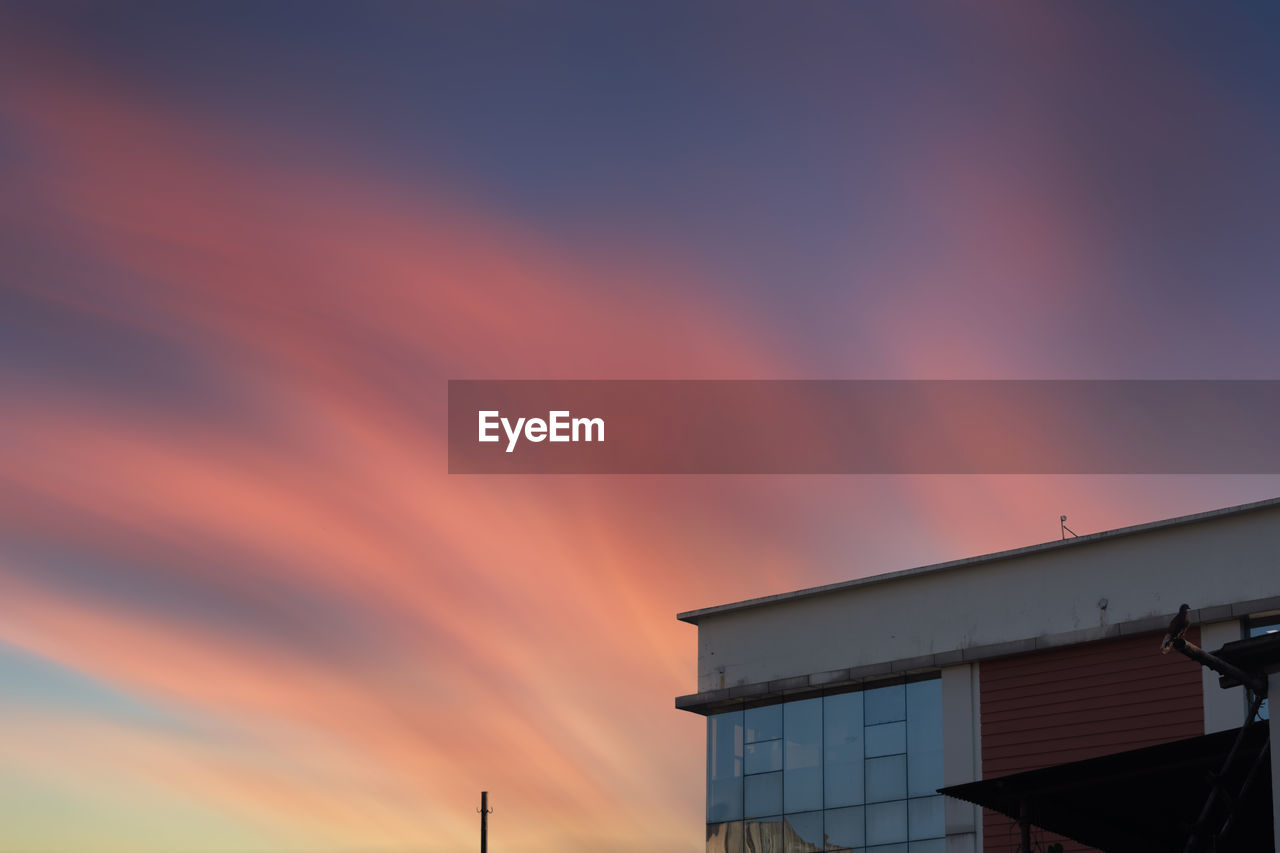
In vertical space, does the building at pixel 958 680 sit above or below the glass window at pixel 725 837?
above

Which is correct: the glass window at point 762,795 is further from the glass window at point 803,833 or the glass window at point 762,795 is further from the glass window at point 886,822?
the glass window at point 886,822

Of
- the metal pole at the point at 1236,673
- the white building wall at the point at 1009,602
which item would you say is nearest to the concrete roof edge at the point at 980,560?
the white building wall at the point at 1009,602

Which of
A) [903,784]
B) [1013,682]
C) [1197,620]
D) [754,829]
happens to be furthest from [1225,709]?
[754,829]

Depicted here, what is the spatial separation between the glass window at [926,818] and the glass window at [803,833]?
6.95 ft

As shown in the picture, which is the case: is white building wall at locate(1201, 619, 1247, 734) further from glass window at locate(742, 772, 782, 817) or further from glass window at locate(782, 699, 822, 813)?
glass window at locate(742, 772, 782, 817)

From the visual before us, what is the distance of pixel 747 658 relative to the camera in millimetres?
32125

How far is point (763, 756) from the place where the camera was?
30891 mm

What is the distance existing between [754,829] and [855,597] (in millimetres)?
5119

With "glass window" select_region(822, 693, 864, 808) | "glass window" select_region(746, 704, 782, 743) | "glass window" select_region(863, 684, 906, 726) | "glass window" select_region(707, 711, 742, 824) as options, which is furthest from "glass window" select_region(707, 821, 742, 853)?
"glass window" select_region(863, 684, 906, 726)

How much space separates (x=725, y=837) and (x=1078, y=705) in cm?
815

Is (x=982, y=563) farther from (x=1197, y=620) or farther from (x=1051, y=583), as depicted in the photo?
(x=1197, y=620)

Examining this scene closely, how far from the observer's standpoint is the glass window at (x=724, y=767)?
31078mm

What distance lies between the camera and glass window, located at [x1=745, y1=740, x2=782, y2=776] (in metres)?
30.7

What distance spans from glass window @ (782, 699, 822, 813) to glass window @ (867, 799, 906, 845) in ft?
4.21
